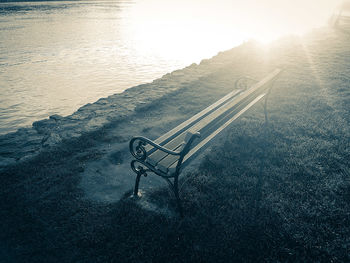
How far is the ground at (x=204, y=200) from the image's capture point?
7.78 ft

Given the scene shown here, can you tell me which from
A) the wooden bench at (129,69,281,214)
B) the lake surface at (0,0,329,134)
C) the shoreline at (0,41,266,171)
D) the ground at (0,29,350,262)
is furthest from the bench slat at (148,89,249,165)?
the lake surface at (0,0,329,134)

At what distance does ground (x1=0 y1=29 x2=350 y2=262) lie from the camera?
2371 mm

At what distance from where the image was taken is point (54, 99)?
8.27 meters

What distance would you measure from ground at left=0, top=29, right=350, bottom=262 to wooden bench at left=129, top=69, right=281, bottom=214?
1.31 feet

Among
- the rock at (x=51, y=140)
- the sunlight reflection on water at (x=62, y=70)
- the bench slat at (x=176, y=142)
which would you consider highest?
the bench slat at (x=176, y=142)

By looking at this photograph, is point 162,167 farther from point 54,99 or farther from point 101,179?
point 54,99

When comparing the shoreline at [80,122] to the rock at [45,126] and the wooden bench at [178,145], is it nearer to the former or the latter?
the rock at [45,126]

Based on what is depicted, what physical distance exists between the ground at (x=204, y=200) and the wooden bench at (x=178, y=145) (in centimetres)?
40

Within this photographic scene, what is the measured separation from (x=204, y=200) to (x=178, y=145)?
755 millimetres

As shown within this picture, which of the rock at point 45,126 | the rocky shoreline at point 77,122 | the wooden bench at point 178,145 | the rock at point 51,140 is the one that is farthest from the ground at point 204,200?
the rock at point 45,126

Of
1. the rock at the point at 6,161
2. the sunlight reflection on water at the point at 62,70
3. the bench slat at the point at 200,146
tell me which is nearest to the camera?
the bench slat at the point at 200,146

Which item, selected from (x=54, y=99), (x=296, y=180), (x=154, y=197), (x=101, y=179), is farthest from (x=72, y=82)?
(x=296, y=180)

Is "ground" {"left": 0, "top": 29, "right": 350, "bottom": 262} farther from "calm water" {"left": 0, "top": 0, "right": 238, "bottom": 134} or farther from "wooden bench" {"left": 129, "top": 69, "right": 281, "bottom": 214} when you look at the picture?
"calm water" {"left": 0, "top": 0, "right": 238, "bottom": 134}

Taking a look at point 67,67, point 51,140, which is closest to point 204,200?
point 51,140
